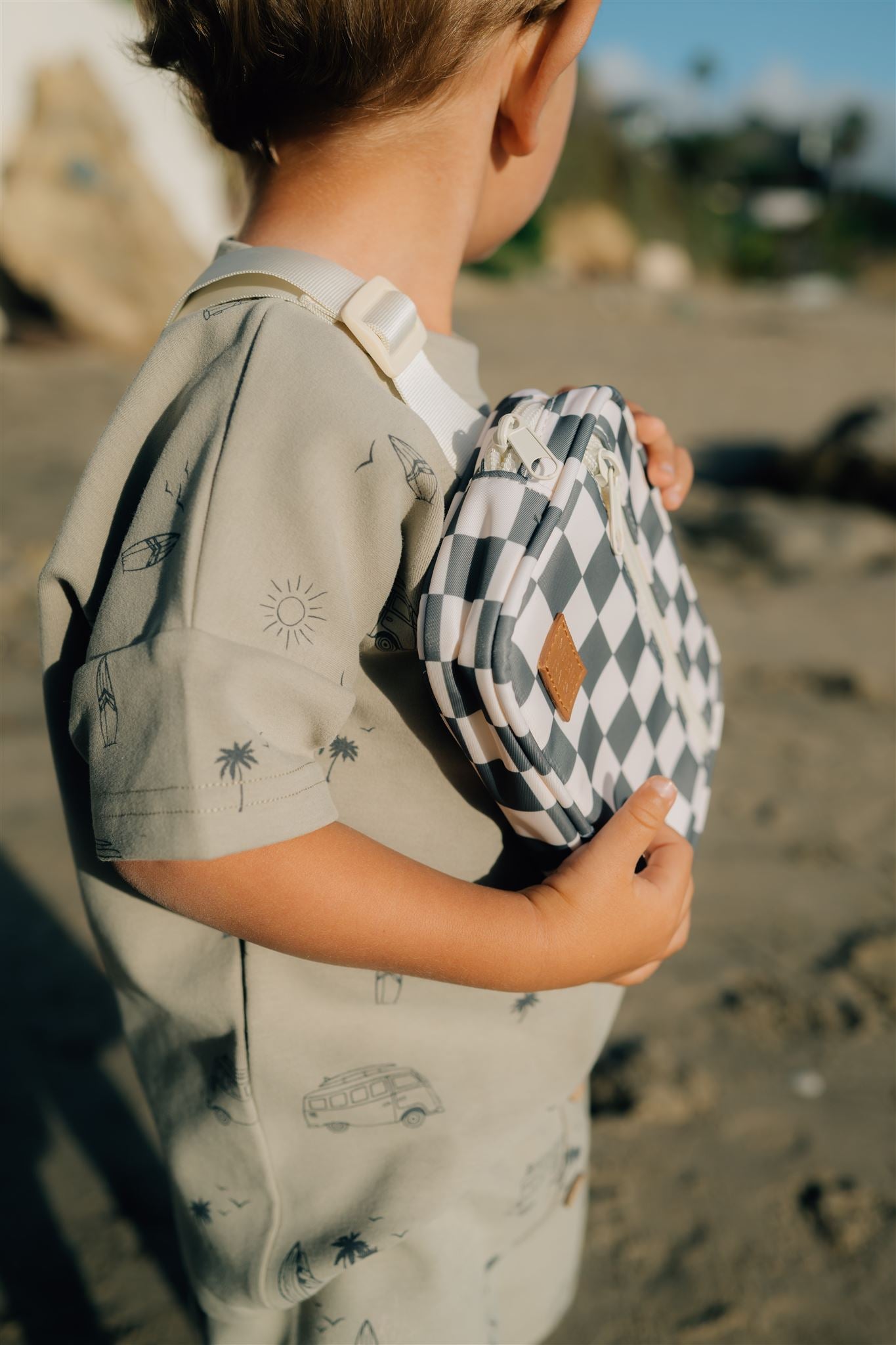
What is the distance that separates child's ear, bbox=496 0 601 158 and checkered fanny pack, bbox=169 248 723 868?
0.23 m

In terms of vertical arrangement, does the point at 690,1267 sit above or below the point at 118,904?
below

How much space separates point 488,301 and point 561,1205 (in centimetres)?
1418

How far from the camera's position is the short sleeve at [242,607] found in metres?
0.69

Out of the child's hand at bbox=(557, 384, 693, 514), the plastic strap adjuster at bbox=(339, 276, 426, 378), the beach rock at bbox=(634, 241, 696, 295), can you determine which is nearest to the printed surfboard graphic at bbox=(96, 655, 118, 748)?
the plastic strap adjuster at bbox=(339, 276, 426, 378)

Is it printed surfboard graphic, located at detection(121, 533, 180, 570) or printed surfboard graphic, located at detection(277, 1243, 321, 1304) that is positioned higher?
printed surfboard graphic, located at detection(121, 533, 180, 570)

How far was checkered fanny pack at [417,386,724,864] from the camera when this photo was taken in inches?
30.8

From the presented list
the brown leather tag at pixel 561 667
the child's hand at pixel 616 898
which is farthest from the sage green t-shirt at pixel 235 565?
the child's hand at pixel 616 898

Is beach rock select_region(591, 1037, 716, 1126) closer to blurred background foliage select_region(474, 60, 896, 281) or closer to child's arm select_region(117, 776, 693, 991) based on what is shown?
child's arm select_region(117, 776, 693, 991)

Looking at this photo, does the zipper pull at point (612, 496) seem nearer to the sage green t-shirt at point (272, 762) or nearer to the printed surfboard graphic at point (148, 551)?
the sage green t-shirt at point (272, 762)

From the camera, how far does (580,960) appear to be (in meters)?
0.86

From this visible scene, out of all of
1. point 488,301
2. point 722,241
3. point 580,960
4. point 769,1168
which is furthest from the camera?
point 722,241

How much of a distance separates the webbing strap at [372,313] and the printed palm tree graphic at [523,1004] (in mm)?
502

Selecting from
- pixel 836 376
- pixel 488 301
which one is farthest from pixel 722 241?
pixel 836 376

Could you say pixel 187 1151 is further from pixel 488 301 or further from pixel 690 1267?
pixel 488 301
